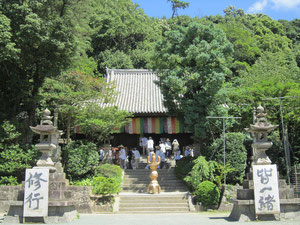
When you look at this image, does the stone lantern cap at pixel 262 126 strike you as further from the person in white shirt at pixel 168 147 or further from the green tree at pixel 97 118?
the person in white shirt at pixel 168 147

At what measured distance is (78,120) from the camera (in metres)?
17.5

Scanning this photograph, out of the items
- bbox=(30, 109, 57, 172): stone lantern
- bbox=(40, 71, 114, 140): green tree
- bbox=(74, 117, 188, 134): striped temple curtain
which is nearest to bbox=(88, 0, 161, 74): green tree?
bbox=(74, 117, 188, 134): striped temple curtain

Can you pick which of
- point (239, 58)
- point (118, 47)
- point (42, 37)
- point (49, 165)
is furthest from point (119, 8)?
point (49, 165)

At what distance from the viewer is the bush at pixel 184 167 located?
54.9 feet

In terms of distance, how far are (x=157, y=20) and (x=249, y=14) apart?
17.1 m

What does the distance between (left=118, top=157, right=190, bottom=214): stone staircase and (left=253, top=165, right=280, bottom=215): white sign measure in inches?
189

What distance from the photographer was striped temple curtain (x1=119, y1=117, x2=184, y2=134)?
73.7 ft

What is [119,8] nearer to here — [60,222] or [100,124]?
[100,124]

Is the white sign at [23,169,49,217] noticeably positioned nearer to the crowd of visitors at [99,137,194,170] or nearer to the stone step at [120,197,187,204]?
the stone step at [120,197,187,204]

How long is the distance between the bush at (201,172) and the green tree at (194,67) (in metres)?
1.81

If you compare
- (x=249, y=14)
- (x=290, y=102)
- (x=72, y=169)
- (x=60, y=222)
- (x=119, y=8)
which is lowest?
(x=60, y=222)

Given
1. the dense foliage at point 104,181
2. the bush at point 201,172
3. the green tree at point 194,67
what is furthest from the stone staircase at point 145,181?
the green tree at point 194,67

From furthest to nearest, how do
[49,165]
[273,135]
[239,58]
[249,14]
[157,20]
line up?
[249,14]
[157,20]
[239,58]
[273,135]
[49,165]

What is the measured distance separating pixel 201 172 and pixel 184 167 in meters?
1.95
